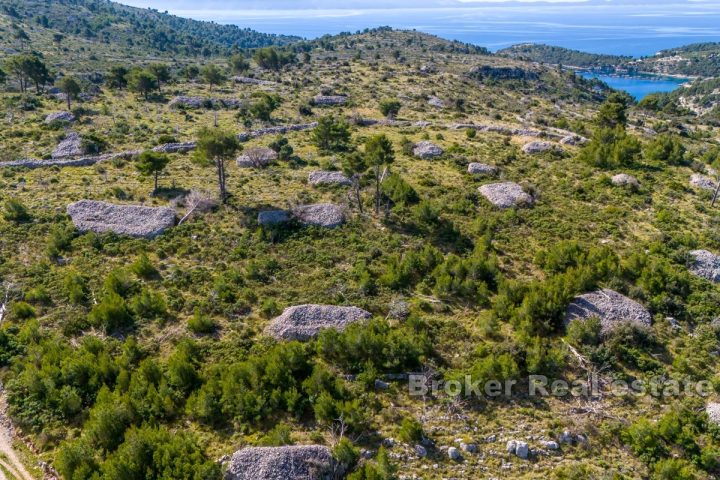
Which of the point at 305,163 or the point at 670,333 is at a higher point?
the point at 305,163

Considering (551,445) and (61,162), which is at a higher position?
(61,162)

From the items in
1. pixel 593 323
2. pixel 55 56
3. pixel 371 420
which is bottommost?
pixel 371 420

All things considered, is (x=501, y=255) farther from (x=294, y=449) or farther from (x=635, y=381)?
(x=294, y=449)

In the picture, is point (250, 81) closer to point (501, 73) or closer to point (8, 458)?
point (501, 73)

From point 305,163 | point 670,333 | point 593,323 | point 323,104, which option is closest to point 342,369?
point 593,323

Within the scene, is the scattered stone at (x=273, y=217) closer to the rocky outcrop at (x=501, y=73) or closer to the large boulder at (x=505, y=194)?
the large boulder at (x=505, y=194)

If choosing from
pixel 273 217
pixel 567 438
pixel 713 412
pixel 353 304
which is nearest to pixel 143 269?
pixel 273 217
